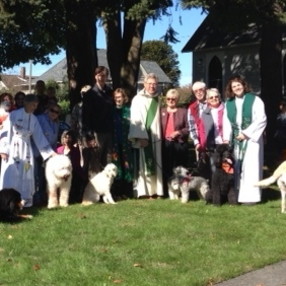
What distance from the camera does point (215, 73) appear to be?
3622 centimetres

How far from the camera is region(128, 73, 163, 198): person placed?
11.4 m

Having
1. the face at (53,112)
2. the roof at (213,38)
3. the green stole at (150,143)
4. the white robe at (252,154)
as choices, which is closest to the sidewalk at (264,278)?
the white robe at (252,154)

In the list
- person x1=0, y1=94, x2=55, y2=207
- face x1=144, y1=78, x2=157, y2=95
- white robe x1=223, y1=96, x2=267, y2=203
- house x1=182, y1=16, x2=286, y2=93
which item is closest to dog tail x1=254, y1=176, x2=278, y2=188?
white robe x1=223, y1=96, x2=267, y2=203

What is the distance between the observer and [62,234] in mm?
8484

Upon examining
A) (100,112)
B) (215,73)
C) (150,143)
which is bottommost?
(150,143)

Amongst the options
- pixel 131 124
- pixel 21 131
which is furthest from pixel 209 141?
pixel 21 131

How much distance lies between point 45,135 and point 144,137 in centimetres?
174

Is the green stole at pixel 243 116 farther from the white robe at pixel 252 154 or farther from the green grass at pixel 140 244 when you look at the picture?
the green grass at pixel 140 244

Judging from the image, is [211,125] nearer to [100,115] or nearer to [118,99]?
[118,99]

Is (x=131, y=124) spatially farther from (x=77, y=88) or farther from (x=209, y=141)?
(x=77, y=88)

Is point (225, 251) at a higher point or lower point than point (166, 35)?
lower

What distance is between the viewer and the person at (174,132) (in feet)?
37.6

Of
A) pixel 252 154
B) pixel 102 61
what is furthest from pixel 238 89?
pixel 102 61

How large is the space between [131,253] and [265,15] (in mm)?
7826
